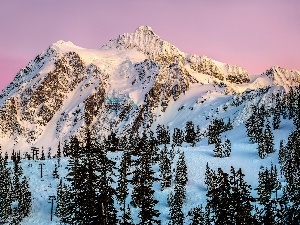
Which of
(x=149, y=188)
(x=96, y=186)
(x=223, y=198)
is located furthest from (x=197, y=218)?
(x=96, y=186)

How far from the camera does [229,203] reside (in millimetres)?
29031

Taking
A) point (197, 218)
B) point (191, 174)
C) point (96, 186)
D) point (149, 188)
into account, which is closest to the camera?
point (96, 186)

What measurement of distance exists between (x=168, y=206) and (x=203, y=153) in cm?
5493

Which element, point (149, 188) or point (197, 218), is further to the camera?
point (197, 218)

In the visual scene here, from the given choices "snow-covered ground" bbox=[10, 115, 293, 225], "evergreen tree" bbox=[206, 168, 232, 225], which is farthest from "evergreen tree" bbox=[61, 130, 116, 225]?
"snow-covered ground" bbox=[10, 115, 293, 225]

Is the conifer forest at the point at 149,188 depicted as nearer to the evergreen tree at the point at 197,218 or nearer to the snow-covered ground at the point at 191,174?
the evergreen tree at the point at 197,218

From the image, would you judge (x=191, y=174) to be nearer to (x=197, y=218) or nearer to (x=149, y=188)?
(x=197, y=218)

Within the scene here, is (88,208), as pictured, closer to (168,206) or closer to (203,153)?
(168,206)

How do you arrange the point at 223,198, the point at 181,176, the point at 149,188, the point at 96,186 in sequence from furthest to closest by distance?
the point at 181,176 < the point at 149,188 < the point at 96,186 < the point at 223,198

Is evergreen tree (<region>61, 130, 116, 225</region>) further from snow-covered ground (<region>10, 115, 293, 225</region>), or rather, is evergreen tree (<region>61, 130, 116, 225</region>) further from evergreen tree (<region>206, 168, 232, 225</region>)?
snow-covered ground (<region>10, 115, 293, 225</region>)

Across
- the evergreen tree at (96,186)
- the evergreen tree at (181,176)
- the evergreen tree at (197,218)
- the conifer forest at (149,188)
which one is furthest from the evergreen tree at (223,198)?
the evergreen tree at (181,176)

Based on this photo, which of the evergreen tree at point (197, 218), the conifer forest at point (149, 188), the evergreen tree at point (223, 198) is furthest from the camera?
the evergreen tree at point (197, 218)

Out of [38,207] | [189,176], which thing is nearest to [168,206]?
[189,176]

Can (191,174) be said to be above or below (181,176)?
below
